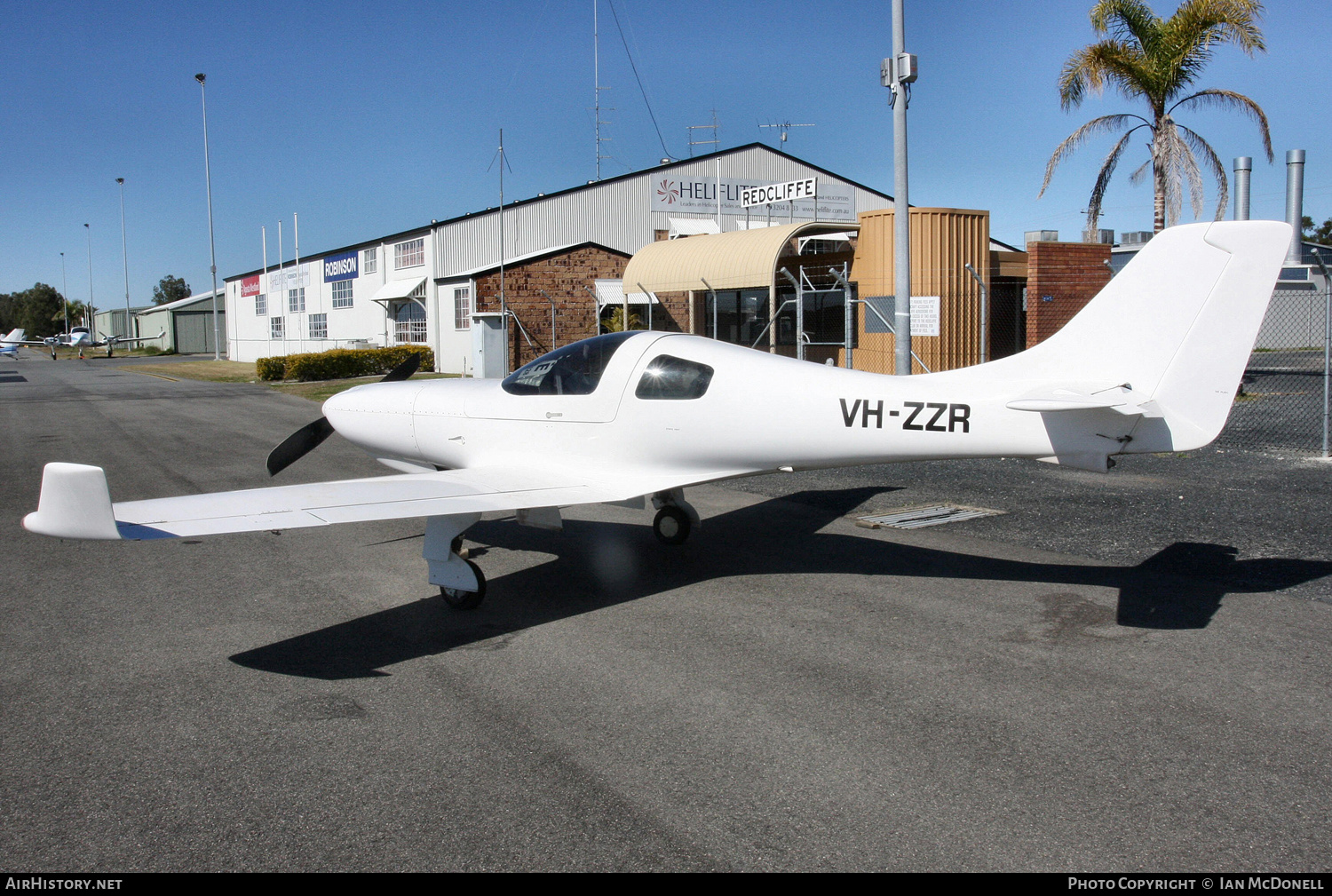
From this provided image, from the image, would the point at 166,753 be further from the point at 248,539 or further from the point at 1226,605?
the point at 1226,605

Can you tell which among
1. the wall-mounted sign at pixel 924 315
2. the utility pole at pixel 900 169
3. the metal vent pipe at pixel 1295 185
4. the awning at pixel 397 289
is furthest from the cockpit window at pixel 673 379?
the metal vent pipe at pixel 1295 185

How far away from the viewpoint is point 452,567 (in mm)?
6703

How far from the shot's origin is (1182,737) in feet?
14.5

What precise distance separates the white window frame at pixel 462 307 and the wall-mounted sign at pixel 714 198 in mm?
10236

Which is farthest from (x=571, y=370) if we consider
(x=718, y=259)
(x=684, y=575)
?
(x=718, y=259)

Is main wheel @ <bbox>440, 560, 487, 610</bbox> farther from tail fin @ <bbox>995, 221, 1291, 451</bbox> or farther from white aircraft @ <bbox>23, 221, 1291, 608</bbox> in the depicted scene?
tail fin @ <bbox>995, 221, 1291, 451</bbox>

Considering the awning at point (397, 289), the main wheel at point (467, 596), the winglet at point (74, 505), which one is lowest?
the main wheel at point (467, 596)

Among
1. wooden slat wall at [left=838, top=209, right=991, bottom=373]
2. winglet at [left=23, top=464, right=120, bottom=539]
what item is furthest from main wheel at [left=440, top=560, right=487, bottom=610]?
wooden slat wall at [left=838, top=209, right=991, bottom=373]

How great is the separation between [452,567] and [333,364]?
99.1ft

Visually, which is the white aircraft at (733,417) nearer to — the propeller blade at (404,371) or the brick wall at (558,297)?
the propeller blade at (404,371)

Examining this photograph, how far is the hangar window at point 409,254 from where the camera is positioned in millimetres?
38406

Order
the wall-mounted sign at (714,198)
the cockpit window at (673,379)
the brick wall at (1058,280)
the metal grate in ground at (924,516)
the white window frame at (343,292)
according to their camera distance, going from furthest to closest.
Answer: the white window frame at (343,292) < the wall-mounted sign at (714,198) < the brick wall at (1058,280) < the metal grate in ground at (924,516) < the cockpit window at (673,379)

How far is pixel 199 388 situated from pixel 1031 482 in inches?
1194

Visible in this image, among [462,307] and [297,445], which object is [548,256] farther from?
[297,445]
